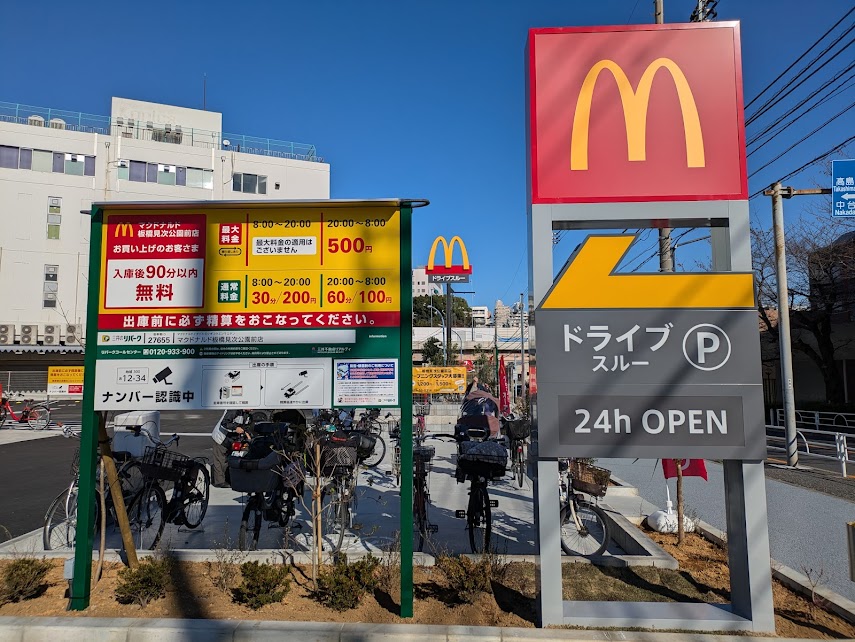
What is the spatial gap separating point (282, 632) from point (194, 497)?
319cm

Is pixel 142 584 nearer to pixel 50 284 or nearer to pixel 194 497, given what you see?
pixel 194 497

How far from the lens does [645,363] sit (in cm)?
425

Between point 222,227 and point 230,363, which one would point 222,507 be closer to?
point 230,363

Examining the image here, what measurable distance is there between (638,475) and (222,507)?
7674mm

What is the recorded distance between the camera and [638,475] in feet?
36.5

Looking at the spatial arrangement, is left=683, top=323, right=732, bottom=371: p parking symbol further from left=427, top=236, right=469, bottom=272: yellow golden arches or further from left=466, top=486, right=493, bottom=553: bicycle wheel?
left=427, top=236, right=469, bottom=272: yellow golden arches

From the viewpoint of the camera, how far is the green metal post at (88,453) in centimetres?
431

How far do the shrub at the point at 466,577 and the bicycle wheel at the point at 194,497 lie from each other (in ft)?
10.4

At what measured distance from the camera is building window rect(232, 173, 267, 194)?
3941 cm

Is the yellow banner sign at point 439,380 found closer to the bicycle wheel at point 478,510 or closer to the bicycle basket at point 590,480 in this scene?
the bicycle basket at point 590,480

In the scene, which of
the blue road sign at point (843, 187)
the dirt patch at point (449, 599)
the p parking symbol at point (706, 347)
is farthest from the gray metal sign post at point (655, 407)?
the blue road sign at point (843, 187)

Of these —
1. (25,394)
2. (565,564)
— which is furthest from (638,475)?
(25,394)

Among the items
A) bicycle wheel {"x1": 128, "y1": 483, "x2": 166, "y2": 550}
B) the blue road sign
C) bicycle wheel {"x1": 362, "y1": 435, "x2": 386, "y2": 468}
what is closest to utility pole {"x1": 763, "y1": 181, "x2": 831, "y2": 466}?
the blue road sign

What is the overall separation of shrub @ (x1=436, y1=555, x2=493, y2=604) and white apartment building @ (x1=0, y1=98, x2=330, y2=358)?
35.4 meters
